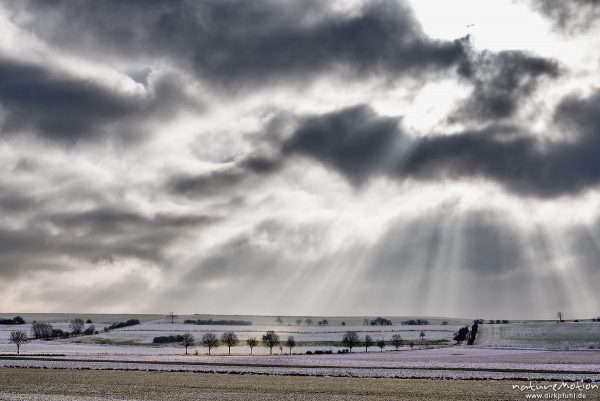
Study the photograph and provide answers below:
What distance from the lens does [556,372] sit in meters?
74.1

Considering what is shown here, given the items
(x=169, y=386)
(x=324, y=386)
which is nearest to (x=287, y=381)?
(x=324, y=386)

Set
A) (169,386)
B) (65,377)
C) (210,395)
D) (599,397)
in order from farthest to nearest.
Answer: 1. (65,377)
2. (169,386)
3. (210,395)
4. (599,397)

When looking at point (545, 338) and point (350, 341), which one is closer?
point (350, 341)

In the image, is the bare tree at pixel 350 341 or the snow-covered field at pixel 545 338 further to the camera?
the bare tree at pixel 350 341

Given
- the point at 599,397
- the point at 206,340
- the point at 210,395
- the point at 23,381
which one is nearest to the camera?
the point at 599,397

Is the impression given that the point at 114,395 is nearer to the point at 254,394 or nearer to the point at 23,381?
the point at 254,394

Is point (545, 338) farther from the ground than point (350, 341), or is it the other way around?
point (350, 341)

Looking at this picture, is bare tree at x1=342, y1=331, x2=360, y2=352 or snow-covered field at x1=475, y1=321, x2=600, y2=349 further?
bare tree at x1=342, y1=331, x2=360, y2=352

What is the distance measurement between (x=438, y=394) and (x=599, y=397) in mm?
12111

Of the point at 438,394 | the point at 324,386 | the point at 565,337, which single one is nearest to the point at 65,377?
the point at 324,386

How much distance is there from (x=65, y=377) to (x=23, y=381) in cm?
607

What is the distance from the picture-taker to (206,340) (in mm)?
164000

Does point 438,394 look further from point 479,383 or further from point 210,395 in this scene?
point 210,395

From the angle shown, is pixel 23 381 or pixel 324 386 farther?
pixel 23 381
